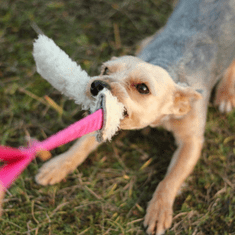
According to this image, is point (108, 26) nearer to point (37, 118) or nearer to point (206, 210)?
point (37, 118)

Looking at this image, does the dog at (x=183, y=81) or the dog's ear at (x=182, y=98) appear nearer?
the dog's ear at (x=182, y=98)

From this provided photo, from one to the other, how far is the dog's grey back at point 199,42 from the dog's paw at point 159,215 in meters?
1.43

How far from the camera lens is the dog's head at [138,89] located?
7.28 ft

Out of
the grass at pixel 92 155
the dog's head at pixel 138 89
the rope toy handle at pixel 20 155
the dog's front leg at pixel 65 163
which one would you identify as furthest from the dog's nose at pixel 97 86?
the grass at pixel 92 155

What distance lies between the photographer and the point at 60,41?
4.52 meters

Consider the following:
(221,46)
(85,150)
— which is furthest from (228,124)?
(85,150)

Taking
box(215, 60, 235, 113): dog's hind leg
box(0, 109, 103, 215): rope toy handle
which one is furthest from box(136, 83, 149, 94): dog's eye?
box(215, 60, 235, 113): dog's hind leg

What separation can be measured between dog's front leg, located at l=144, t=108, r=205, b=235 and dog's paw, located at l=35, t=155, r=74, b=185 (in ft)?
3.59

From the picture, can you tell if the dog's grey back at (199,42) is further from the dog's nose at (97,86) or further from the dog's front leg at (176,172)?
the dog's nose at (97,86)

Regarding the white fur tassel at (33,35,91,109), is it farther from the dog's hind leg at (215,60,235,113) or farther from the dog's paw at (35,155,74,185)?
the dog's hind leg at (215,60,235,113)

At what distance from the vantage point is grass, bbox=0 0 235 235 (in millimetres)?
3047

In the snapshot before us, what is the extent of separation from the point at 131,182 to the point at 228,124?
1733 millimetres

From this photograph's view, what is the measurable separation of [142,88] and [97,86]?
50cm

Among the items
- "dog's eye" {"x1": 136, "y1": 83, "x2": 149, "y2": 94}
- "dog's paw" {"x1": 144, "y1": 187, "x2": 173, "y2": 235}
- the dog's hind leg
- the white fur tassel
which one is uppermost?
the white fur tassel
